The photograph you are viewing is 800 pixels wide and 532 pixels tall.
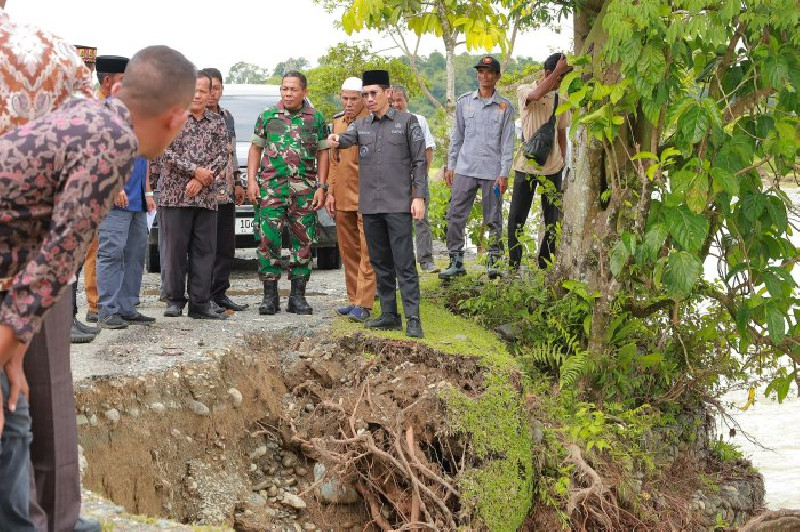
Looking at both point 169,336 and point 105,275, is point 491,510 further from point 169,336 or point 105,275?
point 105,275

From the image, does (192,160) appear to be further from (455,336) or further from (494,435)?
(494,435)

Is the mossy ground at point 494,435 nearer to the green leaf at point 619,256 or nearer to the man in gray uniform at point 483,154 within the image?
the green leaf at point 619,256

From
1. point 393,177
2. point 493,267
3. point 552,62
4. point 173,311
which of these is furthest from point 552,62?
point 173,311

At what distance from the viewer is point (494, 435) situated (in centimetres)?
611

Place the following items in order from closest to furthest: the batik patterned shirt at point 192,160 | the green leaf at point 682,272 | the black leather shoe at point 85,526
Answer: the black leather shoe at point 85,526 < the green leaf at point 682,272 < the batik patterned shirt at point 192,160

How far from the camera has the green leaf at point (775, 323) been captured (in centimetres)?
618

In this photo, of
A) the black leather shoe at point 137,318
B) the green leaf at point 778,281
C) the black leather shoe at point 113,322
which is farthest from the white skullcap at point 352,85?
the green leaf at point 778,281

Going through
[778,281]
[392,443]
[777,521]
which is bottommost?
[777,521]

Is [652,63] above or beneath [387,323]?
above

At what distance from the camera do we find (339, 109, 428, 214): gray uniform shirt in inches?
278

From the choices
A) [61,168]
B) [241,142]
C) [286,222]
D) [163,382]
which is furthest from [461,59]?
[61,168]

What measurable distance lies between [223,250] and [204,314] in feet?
→ 2.77

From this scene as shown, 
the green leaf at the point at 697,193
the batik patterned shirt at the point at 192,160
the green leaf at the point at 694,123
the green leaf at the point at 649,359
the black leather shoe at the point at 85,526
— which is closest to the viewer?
the black leather shoe at the point at 85,526

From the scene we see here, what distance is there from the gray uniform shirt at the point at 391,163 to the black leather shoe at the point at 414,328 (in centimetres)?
79
